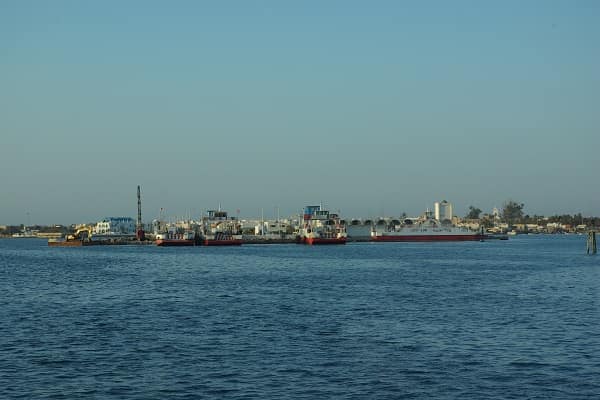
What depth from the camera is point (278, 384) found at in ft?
86.3

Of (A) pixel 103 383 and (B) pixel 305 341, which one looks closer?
(A) pixel 103 383

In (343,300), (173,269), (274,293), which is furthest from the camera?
(173,269)

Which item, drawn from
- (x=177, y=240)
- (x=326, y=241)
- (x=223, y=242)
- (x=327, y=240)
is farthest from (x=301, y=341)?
(x=327, y=240)

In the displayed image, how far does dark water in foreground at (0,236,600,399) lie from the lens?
85.0 ft

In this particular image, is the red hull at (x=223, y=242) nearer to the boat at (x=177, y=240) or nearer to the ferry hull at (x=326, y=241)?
the boat at (x=177, y=240)

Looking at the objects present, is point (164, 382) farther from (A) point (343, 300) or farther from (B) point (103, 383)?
(A) point (343, 300)

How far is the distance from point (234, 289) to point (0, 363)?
33534mm

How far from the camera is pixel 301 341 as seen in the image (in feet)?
113

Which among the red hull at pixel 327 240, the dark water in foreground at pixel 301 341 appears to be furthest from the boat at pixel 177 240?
the dark water in foreground at pixel 301 341

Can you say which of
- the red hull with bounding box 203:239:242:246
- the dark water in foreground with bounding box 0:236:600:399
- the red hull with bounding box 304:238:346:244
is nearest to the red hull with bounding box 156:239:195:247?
the red hull with bounding box 203:239:242:246

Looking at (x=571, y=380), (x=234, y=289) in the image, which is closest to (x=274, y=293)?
(x=234, y=289)

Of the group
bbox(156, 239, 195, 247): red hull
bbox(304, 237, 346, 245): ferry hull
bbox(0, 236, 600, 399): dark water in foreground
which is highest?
bbox(156, 239, 195, 247): red hull

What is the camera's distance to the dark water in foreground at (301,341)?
25.9 metres

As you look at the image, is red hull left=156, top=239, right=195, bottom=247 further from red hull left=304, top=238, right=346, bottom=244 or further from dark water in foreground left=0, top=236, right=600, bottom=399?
dark water in foreground left=0, top=236, right=600, bottom=399
